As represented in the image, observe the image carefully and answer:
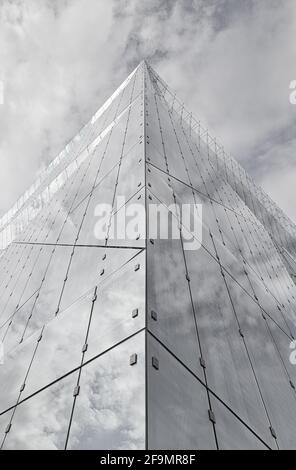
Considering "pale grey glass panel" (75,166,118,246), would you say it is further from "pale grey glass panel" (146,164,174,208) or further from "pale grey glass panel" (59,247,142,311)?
"pale grey glass panel" (146,164,174,208)

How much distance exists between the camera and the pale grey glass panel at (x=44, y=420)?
4.62 m

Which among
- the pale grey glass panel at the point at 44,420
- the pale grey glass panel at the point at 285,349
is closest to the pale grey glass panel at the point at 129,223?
the pale grey glass panel at the point at 44,420

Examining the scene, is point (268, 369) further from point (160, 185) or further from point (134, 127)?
point (134, 127)

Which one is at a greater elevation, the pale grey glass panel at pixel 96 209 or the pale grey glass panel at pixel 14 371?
the pale grey glass panel at pixel 96 209

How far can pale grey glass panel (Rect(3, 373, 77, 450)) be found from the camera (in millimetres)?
4620

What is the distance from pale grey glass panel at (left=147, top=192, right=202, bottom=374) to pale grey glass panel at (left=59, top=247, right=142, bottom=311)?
570 millimetres

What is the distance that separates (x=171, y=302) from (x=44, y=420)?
8.00 feet

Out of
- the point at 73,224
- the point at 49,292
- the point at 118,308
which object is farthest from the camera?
the point at 73,224

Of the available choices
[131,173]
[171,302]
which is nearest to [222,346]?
[171,302]

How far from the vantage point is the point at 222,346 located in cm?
636

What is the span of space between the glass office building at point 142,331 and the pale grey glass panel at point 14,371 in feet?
0.11

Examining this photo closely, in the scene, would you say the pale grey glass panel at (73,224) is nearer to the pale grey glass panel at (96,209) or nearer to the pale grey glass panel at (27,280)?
the pale grey glass panel at (96,209)
